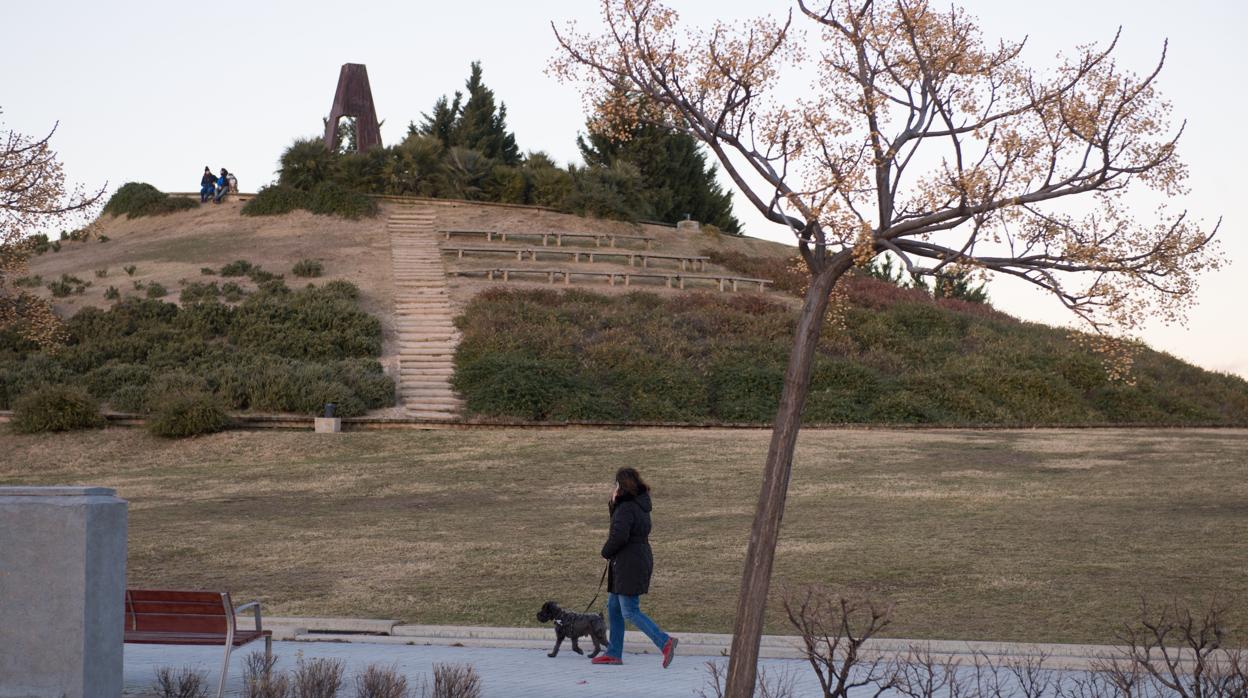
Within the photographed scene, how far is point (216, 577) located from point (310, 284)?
81.2 ft

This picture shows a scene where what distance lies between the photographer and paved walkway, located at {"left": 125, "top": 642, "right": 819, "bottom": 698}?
8.98 m

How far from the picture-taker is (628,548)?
→ 10.0 metres

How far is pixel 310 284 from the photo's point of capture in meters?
37.8

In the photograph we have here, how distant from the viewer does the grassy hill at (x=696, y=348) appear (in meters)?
29.5

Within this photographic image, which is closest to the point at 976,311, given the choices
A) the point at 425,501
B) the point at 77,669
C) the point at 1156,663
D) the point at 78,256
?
the point at 425,501

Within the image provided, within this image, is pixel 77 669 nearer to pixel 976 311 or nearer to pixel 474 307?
pixel 474 307

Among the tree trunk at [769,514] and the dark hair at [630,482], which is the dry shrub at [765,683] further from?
the dark hair at [630,482]

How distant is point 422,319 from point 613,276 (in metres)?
6.80

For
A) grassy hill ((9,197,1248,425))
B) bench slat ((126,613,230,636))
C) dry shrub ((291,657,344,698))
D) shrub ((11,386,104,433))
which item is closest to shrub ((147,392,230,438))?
shrub ((11,386,104,433))

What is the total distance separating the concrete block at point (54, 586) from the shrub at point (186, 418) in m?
18.5

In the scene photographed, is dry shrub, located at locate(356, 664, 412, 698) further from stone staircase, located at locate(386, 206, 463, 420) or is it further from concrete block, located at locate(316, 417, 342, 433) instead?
stone staircase, located at locate(386, 206, 463, 420)

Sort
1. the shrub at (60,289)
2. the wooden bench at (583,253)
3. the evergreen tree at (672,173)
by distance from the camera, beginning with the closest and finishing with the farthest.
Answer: the shrub at (60,289) → the wooden bench at (583,253) → the evergreen tree at (672,173)

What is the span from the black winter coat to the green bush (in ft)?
141

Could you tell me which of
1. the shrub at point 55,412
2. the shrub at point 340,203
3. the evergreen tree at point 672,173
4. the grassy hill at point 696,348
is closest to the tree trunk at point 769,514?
the grassy hill at point 696,348
